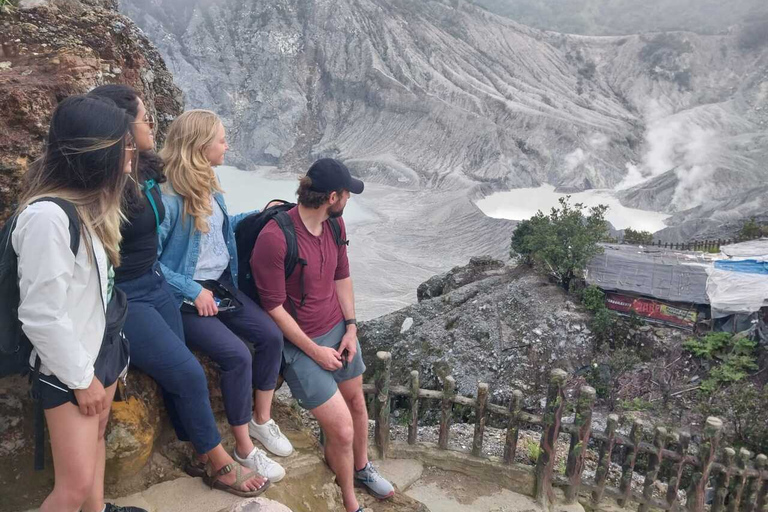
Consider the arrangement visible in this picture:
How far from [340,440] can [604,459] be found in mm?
2264

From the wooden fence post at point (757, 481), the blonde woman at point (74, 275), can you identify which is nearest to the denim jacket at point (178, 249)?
the blonde woman at point (74, 275)

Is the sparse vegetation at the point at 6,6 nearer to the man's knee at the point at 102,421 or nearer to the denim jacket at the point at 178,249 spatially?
the denim jacket at the point at 178,249

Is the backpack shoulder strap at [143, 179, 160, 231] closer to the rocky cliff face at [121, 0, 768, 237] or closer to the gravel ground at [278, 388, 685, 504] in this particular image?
the gravel ground at [278, 388, 685, 504]

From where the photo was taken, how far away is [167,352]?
2664mm

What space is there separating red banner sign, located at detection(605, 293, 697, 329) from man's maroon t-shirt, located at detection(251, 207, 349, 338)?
11.5 m

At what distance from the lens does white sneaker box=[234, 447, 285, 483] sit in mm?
3070

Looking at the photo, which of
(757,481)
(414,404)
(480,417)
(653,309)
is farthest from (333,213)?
(653,309)

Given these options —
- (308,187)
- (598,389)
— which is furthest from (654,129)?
(308,187)

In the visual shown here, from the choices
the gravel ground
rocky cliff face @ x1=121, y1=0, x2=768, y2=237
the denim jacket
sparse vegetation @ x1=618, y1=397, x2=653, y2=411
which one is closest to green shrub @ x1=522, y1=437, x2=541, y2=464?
the gravel ground

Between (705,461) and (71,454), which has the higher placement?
(71,454)

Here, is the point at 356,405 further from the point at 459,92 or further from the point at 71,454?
the point at 459,92

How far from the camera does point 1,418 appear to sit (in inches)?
111

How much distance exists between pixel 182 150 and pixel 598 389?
10.2 metres

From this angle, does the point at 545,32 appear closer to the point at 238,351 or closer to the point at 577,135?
the point at 577,135
